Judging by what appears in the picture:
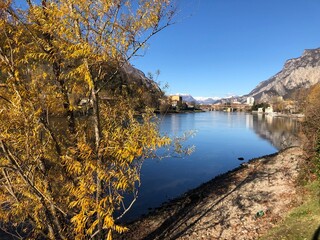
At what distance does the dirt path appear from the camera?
56.9ft

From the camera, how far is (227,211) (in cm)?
2017

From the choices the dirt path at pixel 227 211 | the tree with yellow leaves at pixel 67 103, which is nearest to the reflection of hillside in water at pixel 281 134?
the dirt path at pixel 227 211

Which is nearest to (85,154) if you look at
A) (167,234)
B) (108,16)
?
(108,16)

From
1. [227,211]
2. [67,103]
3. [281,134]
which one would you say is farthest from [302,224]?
[281,134]

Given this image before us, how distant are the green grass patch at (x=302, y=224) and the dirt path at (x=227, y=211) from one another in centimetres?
95

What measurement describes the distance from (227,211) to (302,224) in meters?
6.43

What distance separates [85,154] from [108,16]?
391 cm

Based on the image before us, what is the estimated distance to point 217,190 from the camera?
86.4 feet

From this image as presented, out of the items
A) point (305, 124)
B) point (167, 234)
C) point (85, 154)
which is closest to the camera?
point (85, 154)

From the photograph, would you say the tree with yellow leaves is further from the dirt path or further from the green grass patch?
the dirt path

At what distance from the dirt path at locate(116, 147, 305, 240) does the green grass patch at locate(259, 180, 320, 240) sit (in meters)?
0.95

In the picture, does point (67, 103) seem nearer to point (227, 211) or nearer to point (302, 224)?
point (302, 224)

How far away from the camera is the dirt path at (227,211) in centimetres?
1734

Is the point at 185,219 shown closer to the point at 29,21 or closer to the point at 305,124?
the point at 305,124
